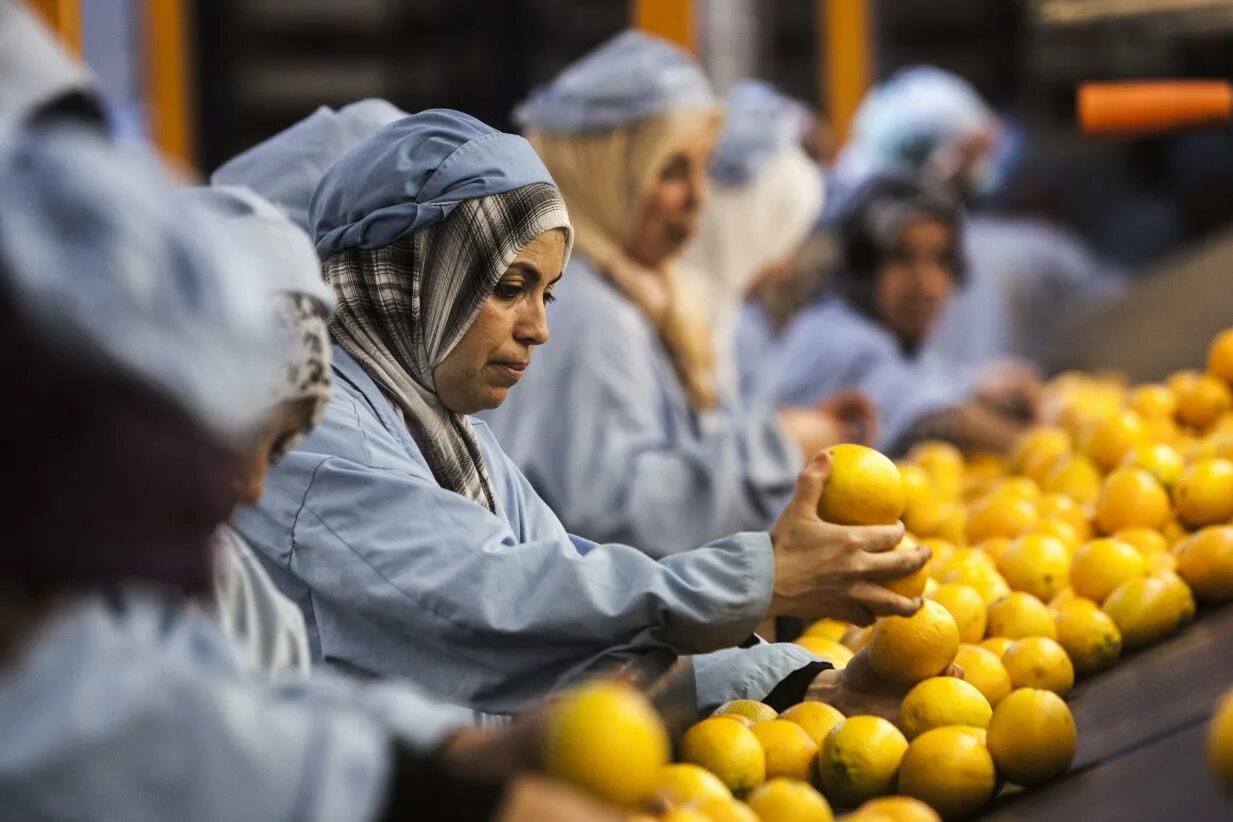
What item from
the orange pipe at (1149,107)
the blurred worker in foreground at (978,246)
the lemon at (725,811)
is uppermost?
the orange pipe at (1149,107)

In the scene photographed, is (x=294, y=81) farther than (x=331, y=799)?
Yes

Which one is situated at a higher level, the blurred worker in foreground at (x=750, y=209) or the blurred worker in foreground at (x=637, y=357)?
the blurred worker in foreground at (x=637, y=357)

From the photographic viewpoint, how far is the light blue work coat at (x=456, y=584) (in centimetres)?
193

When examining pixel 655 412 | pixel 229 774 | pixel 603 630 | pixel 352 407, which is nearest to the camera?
pixel 229 774

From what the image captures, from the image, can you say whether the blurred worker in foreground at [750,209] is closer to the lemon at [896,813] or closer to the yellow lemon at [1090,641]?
the yellow lemon at [1090,641]

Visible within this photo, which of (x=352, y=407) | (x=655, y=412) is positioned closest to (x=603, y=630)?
(x=352, y=407)

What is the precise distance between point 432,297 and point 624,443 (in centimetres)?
149

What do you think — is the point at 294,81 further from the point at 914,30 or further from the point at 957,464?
the point at 957,464

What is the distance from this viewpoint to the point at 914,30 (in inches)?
405

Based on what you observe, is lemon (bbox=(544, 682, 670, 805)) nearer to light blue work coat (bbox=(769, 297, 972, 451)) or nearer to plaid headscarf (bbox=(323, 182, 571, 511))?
plaid headscarf (bbox=(323, 182, 571, 511))

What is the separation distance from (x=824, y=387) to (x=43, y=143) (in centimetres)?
393

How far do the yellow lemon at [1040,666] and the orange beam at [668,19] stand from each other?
3.20 meters

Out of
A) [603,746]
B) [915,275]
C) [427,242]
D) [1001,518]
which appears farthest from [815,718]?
[915,275]

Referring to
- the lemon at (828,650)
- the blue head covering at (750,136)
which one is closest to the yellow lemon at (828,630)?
the lemon at (828,650)
